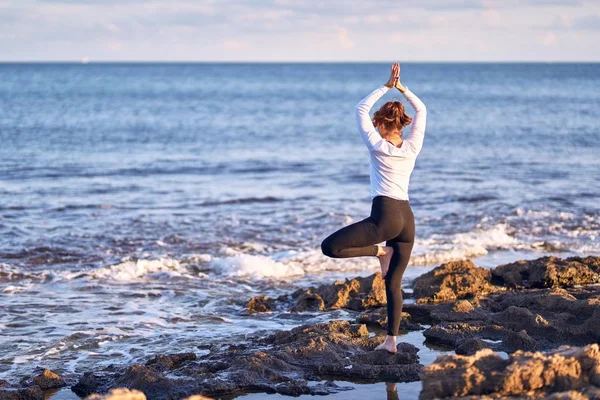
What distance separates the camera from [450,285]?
392 inches

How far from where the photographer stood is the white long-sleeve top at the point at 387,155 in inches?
266

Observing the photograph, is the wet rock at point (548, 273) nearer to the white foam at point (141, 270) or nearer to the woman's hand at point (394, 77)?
the woman's hand at point (394, 77)

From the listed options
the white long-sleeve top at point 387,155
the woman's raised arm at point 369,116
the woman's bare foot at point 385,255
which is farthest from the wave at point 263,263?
the woman's raised arm at point 369,116

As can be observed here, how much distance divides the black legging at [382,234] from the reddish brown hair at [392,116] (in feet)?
1.91

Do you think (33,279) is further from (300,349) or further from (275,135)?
(275,135)

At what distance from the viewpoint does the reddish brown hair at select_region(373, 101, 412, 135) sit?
685 centimetres

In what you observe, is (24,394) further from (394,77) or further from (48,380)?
(394,77)

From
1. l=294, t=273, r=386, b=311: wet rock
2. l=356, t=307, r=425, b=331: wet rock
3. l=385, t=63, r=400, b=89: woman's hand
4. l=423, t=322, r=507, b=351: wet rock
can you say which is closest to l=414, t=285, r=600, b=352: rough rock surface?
l=423, t=322, r=507, b=351: wet rock

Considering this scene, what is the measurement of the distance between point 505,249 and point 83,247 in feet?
22.8

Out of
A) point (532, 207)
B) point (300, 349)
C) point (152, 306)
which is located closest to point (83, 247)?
point (152, 306)

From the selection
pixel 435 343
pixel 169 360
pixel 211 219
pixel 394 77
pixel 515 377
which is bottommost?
pixel 211 219

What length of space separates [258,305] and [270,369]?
111 inches

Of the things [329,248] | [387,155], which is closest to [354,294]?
[329,248]

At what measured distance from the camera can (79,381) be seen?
23.4 ft
